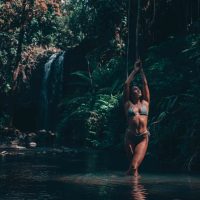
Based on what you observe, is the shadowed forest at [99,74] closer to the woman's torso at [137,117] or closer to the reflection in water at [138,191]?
the woman's torso at [137,117]

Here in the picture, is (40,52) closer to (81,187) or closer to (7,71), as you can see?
(7,71)

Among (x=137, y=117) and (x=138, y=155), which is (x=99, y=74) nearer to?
(x=137, y=117)

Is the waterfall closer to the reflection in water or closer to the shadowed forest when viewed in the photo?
the shadowed forest

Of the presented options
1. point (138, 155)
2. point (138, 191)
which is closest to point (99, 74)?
point (138, 155)

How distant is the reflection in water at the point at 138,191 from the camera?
7943 mm

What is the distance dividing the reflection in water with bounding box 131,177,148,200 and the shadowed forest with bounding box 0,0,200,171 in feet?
10.8

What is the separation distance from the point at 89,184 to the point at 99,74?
14.9 meters

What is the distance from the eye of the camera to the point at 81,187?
30.2 ft

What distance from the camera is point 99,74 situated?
79.7 ft

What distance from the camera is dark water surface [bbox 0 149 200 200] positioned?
8.12 m

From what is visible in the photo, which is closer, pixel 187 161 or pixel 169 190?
pixel 169 190

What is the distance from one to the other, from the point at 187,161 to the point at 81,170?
279cm

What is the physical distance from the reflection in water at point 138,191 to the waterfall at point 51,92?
19.2 metres

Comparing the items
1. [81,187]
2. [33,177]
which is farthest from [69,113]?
[81,187]
